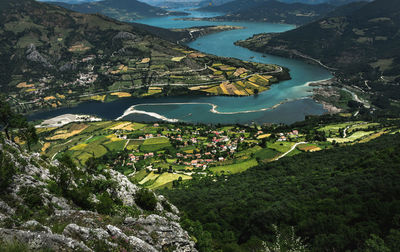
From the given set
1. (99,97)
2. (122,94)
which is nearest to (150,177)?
(122,94)

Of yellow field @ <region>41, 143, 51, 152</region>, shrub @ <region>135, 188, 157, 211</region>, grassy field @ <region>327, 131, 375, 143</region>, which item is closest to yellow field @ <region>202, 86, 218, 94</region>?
grassy field @ <region>327, 131, 375, 143</region>

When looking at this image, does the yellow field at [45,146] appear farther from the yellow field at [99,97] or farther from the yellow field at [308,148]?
the yellow field at [308,148]

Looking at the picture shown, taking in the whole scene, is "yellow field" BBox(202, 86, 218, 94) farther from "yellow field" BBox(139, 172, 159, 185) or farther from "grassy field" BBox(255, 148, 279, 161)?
"yellow field" BBox(139, 172, 159, 185)

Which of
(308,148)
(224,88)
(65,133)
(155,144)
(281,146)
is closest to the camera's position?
(308,148)

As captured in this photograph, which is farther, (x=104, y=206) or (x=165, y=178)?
(x=165, y=178)

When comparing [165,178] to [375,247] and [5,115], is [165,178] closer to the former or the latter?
[5,115]

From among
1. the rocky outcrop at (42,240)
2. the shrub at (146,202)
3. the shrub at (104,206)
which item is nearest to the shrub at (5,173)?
the rocky outcrop at (42,240)
